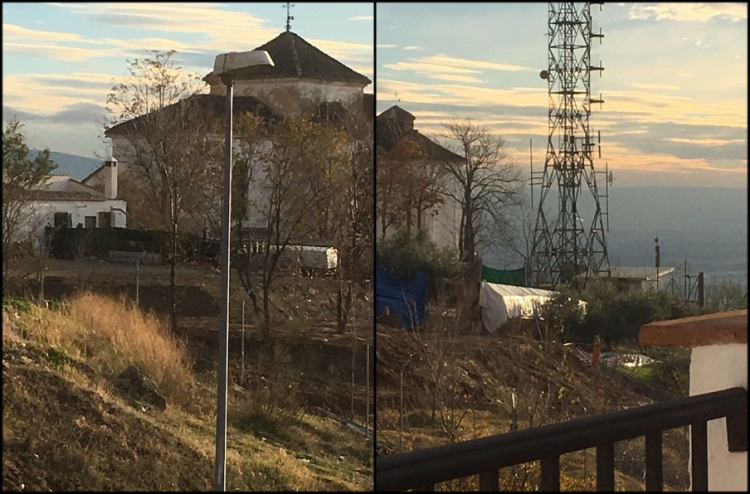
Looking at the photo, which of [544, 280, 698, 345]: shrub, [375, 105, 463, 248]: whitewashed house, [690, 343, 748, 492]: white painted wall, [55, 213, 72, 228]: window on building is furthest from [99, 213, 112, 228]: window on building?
[690, 343, 748, 492]: white painted wall

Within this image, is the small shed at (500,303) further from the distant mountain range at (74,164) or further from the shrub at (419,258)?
the distant mountain range at (74,164)

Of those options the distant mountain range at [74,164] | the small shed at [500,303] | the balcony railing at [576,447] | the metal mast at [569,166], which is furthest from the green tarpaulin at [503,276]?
the balcony railing at [576,447]

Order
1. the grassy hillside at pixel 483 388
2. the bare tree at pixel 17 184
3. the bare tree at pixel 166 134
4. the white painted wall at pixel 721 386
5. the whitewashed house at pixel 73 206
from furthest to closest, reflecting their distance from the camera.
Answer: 1. the bare tree at pixel 166 134
2. the whitewashed house at pixel 73 206
3. the bare tree at pixel 17 184
4. the grassy hillside at pixel 483 388
5. the white painted wall at pixel 721 386

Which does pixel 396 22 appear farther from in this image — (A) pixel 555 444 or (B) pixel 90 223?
(A) pixel 555 444

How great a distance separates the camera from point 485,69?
4.60m

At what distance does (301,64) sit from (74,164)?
124 centimetres

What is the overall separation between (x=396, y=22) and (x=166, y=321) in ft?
6.57

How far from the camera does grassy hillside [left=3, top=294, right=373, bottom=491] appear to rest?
166 inches

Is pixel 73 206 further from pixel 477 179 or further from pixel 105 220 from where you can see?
pixel 477 179

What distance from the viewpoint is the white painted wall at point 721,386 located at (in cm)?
79

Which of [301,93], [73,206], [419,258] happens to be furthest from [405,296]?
[73,206]

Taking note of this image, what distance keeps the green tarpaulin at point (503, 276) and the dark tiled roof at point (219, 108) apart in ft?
4.42

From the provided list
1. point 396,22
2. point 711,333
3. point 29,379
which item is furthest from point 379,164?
point 711,333

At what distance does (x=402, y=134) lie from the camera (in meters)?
4.19
